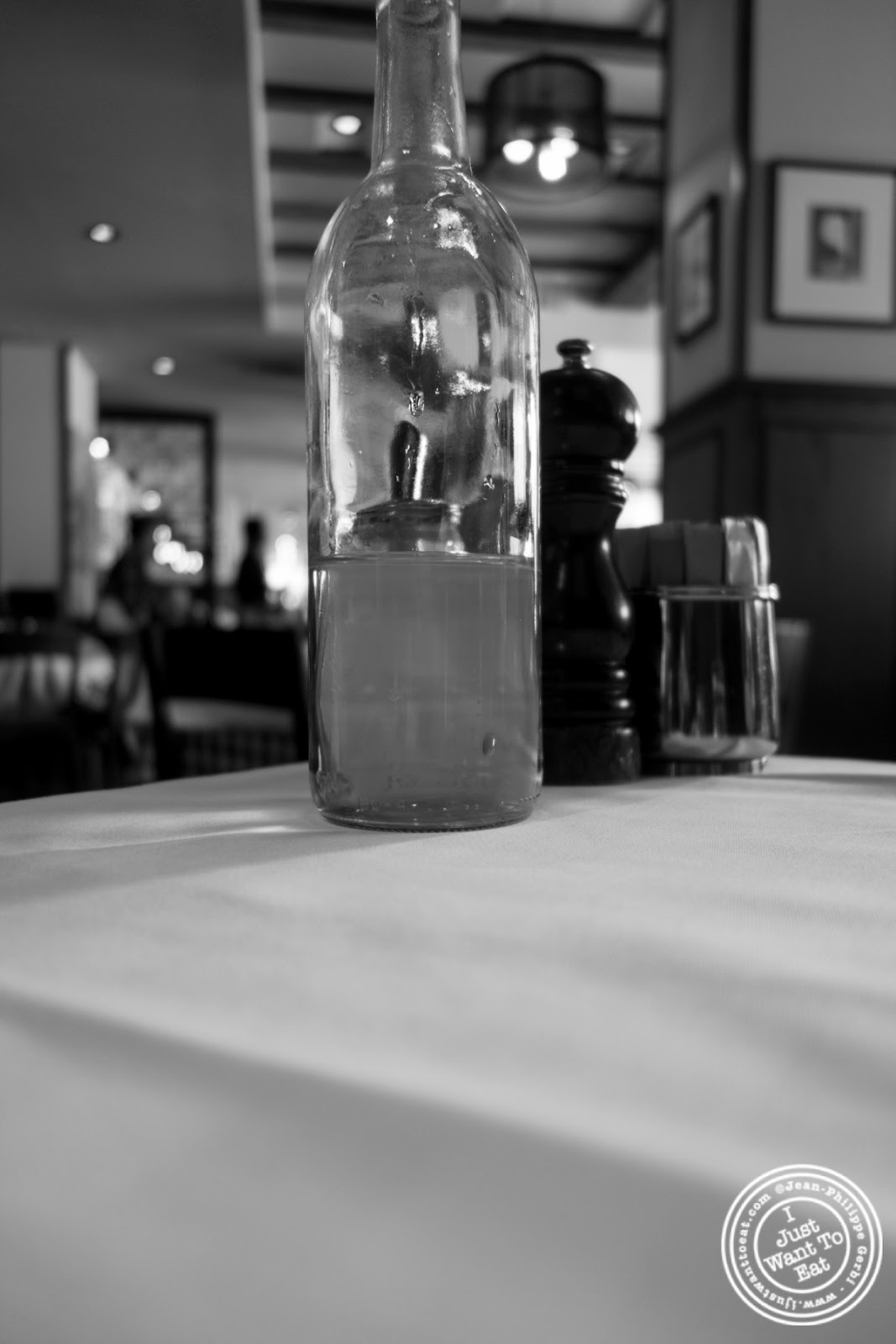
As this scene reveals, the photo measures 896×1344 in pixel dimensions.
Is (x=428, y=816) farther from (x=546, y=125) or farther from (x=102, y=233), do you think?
(x=102, y=233)

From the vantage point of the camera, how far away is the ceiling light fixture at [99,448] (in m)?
9.61

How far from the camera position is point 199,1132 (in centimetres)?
22

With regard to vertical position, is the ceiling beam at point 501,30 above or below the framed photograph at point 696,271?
above

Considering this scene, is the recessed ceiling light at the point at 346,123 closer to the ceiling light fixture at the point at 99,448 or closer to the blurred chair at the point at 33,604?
the blurred chair at the point at 33,604

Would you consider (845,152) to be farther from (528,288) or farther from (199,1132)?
(199,1132)

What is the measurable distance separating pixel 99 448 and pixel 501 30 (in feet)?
20.9

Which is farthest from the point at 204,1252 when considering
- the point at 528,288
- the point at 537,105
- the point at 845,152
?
the point at 845,152

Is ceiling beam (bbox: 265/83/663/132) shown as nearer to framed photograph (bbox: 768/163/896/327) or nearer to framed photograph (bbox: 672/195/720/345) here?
framed photograph (bbox: 672/195/720/345)

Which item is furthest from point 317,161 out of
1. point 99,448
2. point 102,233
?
point 99,448

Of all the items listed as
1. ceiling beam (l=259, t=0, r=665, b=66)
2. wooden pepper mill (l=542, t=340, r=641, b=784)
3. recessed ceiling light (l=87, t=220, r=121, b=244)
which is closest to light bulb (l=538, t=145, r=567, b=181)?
ceiling beam (l=259, t=0, r=665, b=66)

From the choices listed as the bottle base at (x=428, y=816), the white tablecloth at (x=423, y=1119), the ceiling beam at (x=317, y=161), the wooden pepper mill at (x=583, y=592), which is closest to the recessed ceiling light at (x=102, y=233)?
the ceiling beam at (x=317, y=161)

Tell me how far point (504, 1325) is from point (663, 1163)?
43 millimetres

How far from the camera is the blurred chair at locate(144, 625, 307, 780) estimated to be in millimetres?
1319

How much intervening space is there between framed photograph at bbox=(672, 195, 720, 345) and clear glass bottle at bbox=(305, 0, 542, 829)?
11.1 ft
